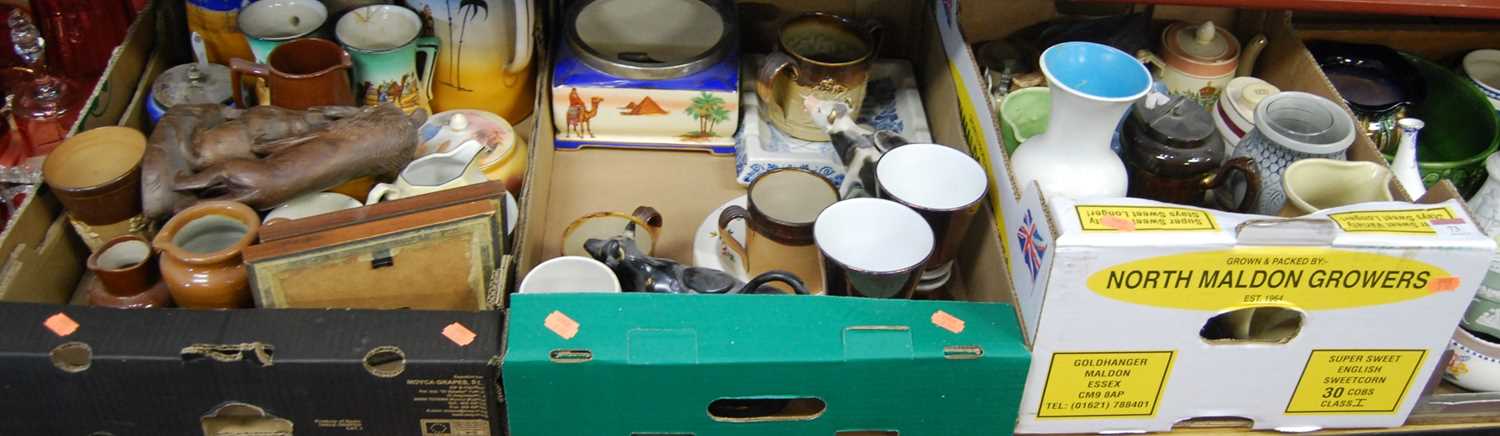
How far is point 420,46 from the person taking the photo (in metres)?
1.26

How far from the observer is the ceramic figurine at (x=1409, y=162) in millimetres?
1060

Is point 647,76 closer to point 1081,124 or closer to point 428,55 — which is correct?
point 428,55

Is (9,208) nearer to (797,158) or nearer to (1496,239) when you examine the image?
(797,158)

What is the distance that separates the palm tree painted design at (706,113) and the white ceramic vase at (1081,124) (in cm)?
41

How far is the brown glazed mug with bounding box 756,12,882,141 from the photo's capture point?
1282mm

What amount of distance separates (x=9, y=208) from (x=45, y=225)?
0.43ft

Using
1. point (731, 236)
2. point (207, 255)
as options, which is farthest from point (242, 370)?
point (731, 236)

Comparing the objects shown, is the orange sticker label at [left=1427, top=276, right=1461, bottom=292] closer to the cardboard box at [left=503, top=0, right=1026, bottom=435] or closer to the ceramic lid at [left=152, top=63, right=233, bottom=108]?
the cardboard box at [left=503, top=0, right=1026, bottom=435]

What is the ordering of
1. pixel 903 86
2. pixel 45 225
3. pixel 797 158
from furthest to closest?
pixel 903 86 < pixel 797 158 < pixel 45 225

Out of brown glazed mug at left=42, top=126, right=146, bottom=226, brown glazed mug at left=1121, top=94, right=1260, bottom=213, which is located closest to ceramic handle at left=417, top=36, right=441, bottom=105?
brown glazed mug at left=42, top=126, right=146, bottom=226

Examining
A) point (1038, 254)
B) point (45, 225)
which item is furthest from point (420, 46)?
point (1038, 254)

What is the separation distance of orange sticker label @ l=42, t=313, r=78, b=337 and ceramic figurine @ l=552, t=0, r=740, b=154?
0.56 meters

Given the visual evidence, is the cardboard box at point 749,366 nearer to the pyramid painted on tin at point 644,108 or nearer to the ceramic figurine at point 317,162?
the ceramic figurine at point 317,162

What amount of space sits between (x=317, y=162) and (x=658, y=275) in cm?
34
